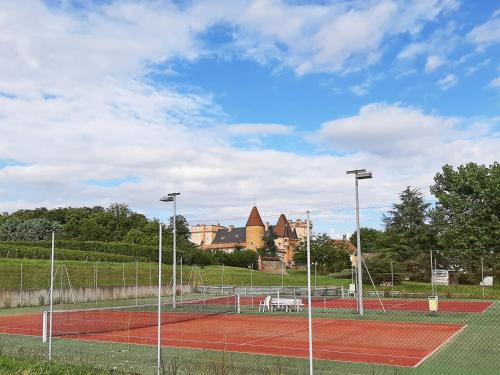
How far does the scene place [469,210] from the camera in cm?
5969

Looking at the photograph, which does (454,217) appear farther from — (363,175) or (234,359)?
(234,359)

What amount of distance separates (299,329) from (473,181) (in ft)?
159

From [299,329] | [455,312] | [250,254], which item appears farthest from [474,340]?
[250,254]

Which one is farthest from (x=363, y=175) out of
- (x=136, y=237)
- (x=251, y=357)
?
(x=136, y=237)

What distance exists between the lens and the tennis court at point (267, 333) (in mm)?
13219

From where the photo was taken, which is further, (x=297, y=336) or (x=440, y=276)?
(x=297, y=336)

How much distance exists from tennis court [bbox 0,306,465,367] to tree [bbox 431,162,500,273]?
125ft

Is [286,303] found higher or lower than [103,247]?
lower

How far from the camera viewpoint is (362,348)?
1373cm

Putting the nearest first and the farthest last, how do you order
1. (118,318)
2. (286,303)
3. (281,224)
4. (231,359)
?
(231,359), (281,224), (118,318), (286,303)

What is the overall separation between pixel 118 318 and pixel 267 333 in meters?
8.78

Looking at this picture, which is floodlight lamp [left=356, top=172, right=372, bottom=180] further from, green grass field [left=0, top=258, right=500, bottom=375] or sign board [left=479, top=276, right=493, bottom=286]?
sign board [left=479, top=276, right=493, bottom=286]

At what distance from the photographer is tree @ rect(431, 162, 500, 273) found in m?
56.5

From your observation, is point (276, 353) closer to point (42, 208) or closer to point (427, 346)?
point (427, 346)
